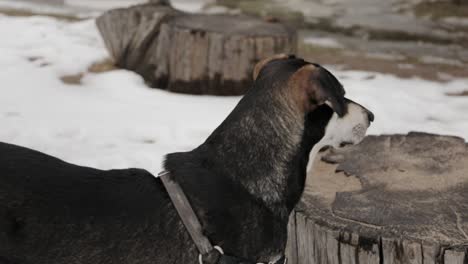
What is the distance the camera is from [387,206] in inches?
141

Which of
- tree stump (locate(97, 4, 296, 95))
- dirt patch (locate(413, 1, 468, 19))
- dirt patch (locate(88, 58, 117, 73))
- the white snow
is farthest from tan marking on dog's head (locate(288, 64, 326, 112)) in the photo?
dirt patch (locate(413, 1, 468, 19))

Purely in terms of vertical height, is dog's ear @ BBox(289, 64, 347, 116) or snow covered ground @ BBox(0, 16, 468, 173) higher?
dog's ear @ BBox(289, 64, 347, 116)

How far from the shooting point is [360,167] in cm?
410

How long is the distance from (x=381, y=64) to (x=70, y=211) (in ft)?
26.7

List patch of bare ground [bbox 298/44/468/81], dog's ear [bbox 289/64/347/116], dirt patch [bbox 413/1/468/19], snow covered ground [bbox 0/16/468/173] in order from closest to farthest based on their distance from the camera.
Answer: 1. dog's ear [bbox 289/64/347/116]
2. snow covered ground [bbox 0/16/468/173]
3. patch of bare ground [bbox 298/44/468/81]
4. dirt patch [bbox 413/1/468/19]

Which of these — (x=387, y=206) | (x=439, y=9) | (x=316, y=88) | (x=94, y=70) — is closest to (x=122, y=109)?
(x=94, y=70)

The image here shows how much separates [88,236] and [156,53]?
6.36 metres

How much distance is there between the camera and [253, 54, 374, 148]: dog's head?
284 centimetres

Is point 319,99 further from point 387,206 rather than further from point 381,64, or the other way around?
point 381,64

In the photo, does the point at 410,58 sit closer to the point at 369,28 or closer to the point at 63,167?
the point at 369,28

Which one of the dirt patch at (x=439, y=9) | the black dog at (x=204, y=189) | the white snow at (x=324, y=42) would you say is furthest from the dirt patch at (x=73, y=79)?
the dirt patch at (x=439, y=9)

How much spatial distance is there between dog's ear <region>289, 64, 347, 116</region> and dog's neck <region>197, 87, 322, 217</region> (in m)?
0.10

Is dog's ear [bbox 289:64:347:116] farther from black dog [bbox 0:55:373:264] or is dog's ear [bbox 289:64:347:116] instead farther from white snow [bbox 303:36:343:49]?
white snow [bbox 303:36:343:49]

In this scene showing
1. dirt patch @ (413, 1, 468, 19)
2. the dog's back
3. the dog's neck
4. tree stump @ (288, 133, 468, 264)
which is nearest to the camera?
the dog's back
